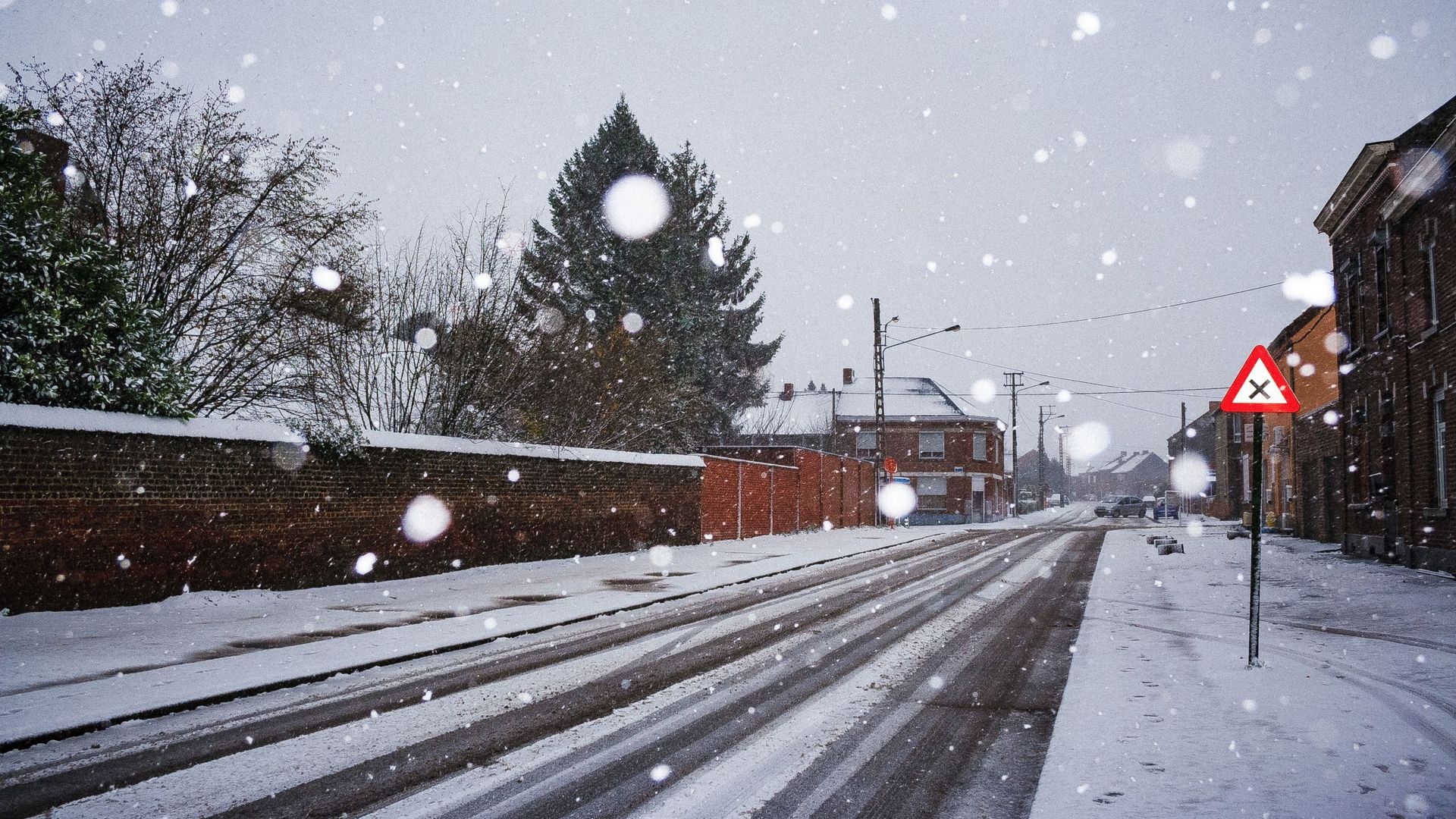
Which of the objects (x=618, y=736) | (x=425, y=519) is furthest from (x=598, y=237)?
(x=618, y=736)

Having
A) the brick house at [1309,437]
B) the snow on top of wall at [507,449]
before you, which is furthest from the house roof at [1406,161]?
the snow on top of wall at [507,449]

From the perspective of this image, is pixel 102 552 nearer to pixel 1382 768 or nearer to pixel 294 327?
pixel 294 327

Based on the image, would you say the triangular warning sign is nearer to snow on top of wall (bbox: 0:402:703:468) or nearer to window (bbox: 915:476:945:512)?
snow on top of wall (bbox: 0:402:703:468)

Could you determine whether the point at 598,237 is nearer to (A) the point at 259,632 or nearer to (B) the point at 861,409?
(A) the point at 259,632

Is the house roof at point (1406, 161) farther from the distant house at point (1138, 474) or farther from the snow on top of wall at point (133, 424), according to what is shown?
the distant house at point (1138, 474)

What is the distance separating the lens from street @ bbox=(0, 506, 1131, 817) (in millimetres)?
4504

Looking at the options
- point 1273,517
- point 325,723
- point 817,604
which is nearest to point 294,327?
point 817,604

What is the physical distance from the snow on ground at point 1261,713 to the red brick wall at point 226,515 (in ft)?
32.2

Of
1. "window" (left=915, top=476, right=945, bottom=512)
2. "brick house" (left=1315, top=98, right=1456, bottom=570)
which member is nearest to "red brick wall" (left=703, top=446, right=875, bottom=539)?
"brick house" (left=1315, top=98, right=1456, bottom=570)

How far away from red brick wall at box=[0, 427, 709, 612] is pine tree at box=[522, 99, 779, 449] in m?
11.7

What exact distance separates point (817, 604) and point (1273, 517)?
30.6 m

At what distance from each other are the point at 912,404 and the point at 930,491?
247 inches

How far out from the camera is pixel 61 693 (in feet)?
21.8

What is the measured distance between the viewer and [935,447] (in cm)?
6312
